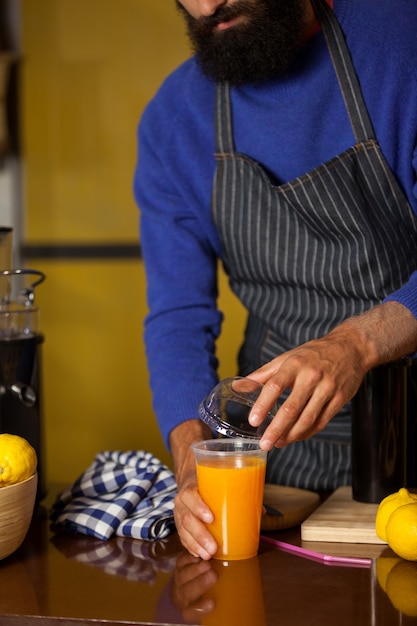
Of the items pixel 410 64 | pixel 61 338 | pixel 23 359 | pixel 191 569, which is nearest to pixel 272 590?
pixel 191 569

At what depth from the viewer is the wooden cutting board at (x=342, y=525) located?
1298 mm

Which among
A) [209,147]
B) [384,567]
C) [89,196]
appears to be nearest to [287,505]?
[384,567]

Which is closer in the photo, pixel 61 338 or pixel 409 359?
pixel 409 359

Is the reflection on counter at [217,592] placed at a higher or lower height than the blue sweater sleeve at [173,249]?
→ lower

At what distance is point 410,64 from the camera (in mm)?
1582

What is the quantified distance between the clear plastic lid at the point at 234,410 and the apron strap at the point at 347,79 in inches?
22.9

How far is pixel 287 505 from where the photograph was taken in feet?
4.66

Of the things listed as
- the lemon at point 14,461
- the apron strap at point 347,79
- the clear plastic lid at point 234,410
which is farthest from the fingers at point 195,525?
the apron strap at point 347,79

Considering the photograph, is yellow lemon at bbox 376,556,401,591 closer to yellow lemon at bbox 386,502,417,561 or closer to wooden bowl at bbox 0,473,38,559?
yellow lemon at bbox 386,502,417,561

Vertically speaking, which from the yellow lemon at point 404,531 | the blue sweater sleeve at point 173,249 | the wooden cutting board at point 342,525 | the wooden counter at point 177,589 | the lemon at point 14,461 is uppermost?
the blue sweater sleeve at point 173,249

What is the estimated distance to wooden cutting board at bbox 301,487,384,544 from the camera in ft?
4.26

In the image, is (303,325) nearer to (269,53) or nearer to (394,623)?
(269,53)

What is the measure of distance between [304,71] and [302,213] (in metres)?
0.25

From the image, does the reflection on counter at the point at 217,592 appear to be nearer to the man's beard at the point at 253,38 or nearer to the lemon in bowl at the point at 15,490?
the lemon in bowl at the point at 15,490
